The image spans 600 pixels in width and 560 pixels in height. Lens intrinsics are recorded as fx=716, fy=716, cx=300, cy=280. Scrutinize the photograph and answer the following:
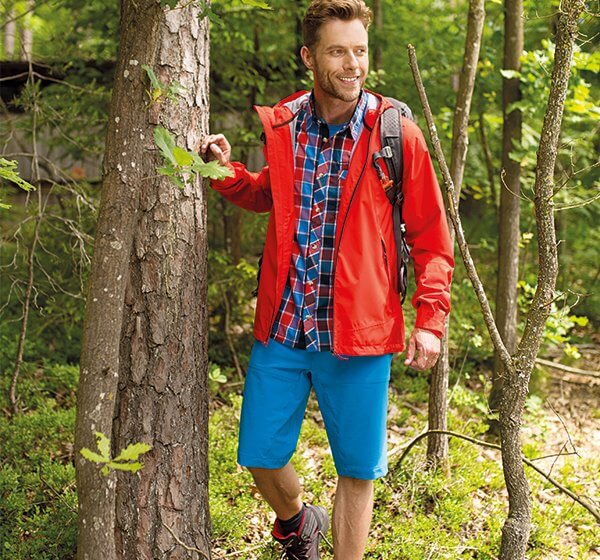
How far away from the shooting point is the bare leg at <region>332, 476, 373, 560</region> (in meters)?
3.20

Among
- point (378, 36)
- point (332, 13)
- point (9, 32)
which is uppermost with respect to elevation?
point (9, 32)

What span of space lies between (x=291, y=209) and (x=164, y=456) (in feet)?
3.90

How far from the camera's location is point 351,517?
10.5ft

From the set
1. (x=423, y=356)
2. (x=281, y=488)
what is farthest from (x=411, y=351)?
(x=281, y=488)

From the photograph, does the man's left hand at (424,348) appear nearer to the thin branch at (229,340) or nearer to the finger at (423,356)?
the finger at (423,356)

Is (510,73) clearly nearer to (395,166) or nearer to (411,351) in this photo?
(395,166)

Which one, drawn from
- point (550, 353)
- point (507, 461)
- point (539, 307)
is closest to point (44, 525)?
point (507, 461)

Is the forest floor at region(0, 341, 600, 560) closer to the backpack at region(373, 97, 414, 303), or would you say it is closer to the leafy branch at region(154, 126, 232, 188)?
the backpack at region(373, 97, 414, 303)

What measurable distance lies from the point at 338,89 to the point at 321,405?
4.56 ft

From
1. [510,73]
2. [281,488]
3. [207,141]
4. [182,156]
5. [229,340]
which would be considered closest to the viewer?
[182,156]

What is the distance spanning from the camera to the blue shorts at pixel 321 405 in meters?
3.11

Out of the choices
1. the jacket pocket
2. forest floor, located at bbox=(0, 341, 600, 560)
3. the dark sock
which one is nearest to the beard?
the jacket pocket

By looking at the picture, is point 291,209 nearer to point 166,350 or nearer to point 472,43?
point 166,350

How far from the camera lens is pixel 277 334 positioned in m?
3.16
